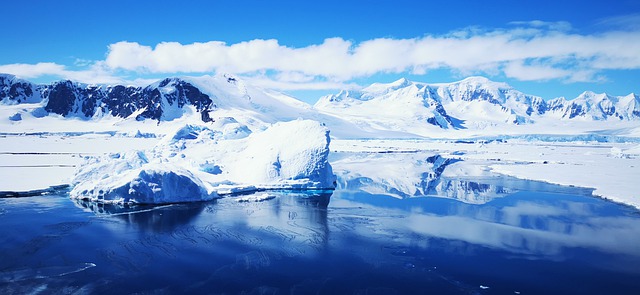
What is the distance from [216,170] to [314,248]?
1105cm

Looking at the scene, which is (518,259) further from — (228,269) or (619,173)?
(619,173)

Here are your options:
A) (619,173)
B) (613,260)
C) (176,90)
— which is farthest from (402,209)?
(176,90)

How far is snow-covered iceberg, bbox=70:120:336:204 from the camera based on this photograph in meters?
17.0

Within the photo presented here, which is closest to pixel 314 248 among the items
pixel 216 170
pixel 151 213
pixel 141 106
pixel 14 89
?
pixel 151 213

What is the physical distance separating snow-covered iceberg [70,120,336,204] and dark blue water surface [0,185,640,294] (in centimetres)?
84

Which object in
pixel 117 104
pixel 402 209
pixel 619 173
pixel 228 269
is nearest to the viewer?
pixel 228 269

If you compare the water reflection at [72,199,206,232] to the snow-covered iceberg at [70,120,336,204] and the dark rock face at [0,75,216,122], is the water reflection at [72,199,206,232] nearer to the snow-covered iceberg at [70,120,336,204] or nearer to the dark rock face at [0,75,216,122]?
the snow-covered iceberg at [70,120,336,204]

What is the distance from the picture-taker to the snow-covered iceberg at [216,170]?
1703 centimetres

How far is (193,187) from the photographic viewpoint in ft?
→ 58.6

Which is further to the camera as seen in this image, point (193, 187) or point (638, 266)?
point (193, 187)

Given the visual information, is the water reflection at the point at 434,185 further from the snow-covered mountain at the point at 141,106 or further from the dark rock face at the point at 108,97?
the dark rock face at the point at 108,97

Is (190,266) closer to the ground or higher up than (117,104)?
closer to the ground

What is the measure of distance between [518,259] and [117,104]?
119 m

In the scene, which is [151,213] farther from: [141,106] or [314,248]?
[141,106]
